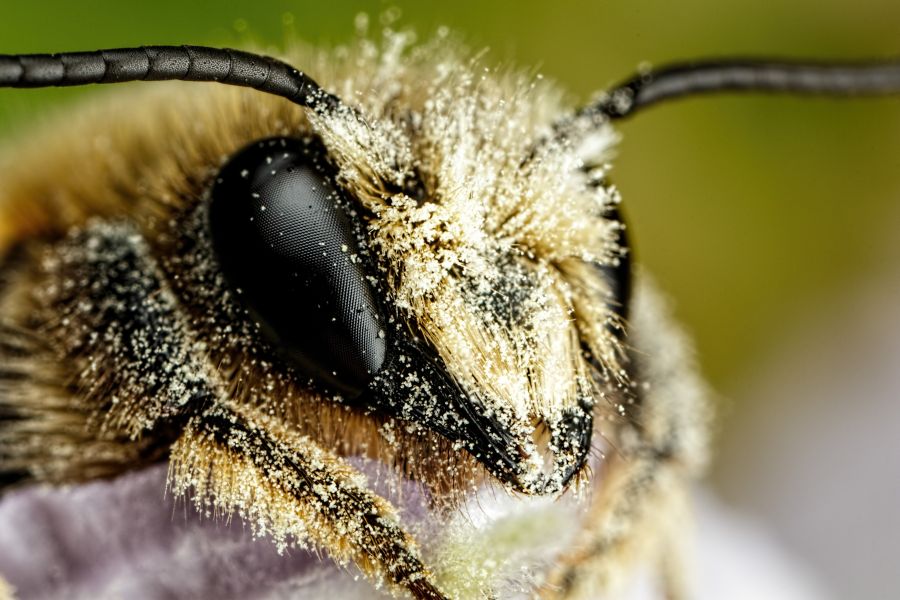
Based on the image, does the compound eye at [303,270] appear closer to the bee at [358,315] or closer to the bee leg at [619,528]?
the bee at [358,315]

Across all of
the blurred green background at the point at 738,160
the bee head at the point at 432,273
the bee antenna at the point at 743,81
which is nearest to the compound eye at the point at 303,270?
the bee head at the point at 432,273

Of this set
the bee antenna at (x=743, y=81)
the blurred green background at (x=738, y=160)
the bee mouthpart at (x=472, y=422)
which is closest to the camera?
the bee mouthpart at (x=472, y=422)

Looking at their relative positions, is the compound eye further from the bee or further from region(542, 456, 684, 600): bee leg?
region(542, 456, 684, 600): bee leg

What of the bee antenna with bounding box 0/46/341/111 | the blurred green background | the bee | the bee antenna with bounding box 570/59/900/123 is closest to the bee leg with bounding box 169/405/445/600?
the bee

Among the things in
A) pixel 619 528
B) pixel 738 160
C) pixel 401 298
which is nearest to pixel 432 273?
pixel 401 298

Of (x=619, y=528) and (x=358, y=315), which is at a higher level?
(x=358, y=315)

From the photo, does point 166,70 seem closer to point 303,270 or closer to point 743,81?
point 303,270

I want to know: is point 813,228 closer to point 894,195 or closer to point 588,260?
point 894,195

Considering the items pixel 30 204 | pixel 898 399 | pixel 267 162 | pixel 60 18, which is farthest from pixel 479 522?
pixel 898 399
